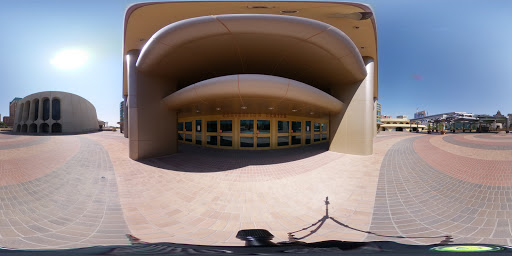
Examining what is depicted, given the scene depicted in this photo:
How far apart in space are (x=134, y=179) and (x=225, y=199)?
140 inches

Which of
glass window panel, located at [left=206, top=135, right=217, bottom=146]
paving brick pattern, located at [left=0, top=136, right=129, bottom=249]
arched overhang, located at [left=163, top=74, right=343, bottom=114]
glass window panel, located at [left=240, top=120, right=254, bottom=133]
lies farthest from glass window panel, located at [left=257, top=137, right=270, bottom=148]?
paving brick pattern, located at [left=0, top=136, right=129, bottom=249]

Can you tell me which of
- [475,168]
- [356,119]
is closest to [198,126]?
[356,119]

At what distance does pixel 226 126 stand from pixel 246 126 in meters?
1.38

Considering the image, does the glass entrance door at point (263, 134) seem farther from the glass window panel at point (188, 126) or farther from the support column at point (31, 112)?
the support column at point (31, 112)

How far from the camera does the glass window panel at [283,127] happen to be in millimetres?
11805

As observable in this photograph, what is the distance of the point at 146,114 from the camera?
28.3 feet

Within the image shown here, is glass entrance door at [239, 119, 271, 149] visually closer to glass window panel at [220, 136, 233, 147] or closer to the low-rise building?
glass window panel at [220, 136, 233, 147]

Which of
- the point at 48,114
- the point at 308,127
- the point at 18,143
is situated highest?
the point at 48,114

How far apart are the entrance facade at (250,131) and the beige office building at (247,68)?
0.22ft

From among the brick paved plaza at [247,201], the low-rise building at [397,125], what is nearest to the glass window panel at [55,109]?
the brick paved plaza at [247,201]

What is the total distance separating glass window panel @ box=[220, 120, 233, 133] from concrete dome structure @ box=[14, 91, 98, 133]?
41.4m

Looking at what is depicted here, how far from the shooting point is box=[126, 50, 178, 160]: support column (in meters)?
8.42

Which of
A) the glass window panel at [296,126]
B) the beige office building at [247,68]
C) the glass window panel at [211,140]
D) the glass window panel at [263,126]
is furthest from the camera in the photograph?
the glass window panel at [296,126]

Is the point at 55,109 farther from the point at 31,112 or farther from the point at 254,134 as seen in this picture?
the point at 254,134
